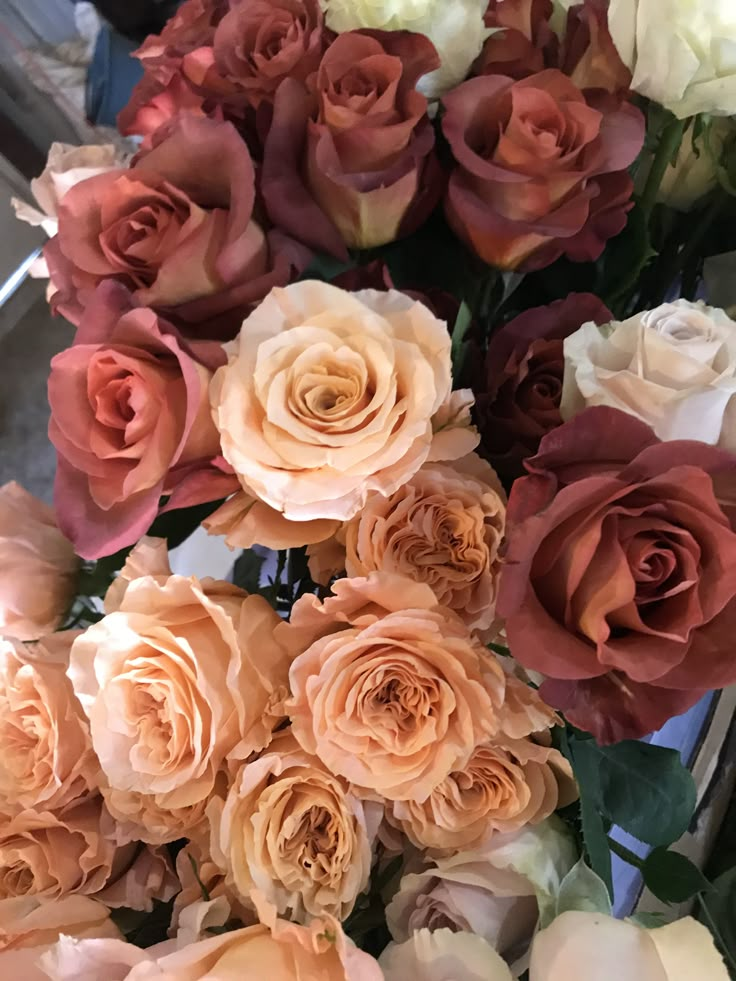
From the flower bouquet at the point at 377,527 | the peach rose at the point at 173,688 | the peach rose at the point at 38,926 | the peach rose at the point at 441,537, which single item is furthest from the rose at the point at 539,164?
the peach rose at the point at 38,926

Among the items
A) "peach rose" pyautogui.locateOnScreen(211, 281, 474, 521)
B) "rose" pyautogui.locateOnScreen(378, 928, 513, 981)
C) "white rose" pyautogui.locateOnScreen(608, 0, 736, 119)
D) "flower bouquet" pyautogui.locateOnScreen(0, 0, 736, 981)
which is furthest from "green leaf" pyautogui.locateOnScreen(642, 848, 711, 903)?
"white rose" pyautogui.locateOnScreen(608, 0, 736, 119)

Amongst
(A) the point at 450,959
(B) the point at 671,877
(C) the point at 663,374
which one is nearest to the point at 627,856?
(B) the point at 671,877

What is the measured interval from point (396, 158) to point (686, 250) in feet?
0.73

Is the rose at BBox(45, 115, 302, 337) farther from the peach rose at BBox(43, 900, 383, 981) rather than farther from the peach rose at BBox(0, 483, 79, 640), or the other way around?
the peach rose at BBox(43, 900, 383, 981)

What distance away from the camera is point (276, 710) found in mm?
359

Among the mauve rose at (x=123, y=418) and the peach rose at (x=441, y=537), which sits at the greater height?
the mauve rose at (x=123, y=418)

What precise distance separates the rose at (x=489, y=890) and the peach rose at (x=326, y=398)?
17cm

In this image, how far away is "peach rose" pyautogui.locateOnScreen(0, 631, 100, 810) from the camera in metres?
0.40

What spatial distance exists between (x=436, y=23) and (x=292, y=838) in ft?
1.33

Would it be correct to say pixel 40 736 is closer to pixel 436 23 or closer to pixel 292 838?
pixel 292 838

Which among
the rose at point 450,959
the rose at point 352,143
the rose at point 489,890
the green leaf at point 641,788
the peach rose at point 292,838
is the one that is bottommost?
the green leaf at point 641,788

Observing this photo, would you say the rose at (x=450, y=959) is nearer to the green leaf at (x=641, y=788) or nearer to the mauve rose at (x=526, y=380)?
the green leaf at (x=641, y=788)

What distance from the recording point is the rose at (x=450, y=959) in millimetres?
314

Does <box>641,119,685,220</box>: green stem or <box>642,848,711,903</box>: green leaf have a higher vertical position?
<box>641,119,685,220</box>: green stem
